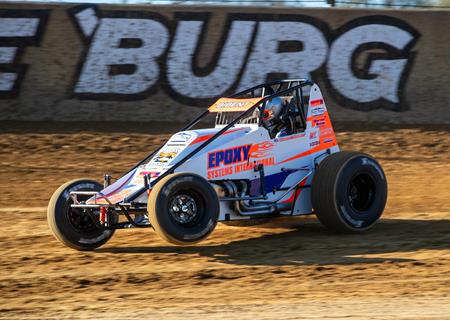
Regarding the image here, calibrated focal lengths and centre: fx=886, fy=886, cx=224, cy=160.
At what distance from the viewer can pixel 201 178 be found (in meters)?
9.47

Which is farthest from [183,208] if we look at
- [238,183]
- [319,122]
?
[319,122]

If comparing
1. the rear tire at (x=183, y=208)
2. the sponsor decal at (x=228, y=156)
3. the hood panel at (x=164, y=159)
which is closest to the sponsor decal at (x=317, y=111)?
the hood panel at (x=164, y=159)

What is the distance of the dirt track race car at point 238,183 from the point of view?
9.47 meters

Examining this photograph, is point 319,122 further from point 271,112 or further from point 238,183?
point 238,183

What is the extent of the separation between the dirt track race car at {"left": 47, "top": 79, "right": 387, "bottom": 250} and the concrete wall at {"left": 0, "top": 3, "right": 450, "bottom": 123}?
9.05m

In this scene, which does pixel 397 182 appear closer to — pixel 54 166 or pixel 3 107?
pixel 54 166

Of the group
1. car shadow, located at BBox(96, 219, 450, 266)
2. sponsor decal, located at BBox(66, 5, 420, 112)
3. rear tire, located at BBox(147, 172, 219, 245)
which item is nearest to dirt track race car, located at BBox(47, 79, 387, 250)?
rear tire, located at BBox(147, 172, 219, 245)

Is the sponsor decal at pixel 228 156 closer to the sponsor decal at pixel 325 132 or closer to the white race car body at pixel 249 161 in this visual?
the white race car body at pixel 249 161

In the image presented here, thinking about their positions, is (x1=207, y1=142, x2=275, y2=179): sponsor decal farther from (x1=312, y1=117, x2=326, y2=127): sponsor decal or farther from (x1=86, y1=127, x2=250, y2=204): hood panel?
(x1=312, y1=117, x2=326, y2=127): sponsor decal

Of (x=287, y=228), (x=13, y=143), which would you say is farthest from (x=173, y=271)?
(x=13, y=143)

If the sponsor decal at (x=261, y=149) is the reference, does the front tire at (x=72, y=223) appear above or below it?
below

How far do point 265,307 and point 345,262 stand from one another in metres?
1.94

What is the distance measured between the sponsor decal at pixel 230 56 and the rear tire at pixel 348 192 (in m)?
9.65

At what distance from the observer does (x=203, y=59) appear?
66.7 ft
